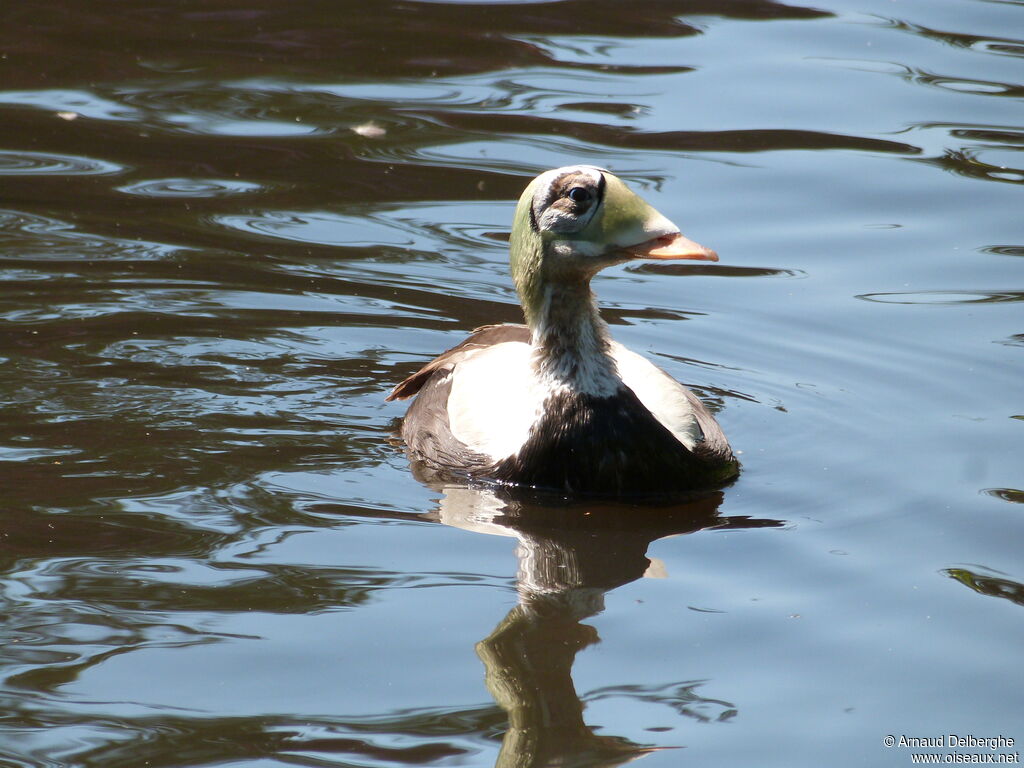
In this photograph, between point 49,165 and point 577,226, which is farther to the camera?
point 49,165

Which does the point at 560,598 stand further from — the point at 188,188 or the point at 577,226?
the point at 188,188

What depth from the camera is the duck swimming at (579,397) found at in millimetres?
6055

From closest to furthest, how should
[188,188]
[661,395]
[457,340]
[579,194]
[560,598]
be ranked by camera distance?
[560,598] < [579,194] < [661,395] < [457,340] < [188,188]

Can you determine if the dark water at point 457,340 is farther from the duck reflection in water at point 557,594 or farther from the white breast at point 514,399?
the white breast at point 514,399

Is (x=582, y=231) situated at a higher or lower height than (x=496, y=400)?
higher

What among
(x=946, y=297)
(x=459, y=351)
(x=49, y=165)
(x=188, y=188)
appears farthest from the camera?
(x=49, y=165)

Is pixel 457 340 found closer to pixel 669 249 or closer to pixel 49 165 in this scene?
pixel 669 249

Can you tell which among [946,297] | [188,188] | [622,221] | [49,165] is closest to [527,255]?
[622,221]

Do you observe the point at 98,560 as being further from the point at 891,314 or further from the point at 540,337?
the point at 891,314

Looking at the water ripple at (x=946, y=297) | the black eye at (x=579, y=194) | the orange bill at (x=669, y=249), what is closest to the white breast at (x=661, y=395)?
the orange bill at (x=669, y=249)

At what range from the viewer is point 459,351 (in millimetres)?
7129

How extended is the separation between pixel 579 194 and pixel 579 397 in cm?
81

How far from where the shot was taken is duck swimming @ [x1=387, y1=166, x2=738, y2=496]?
605 cm

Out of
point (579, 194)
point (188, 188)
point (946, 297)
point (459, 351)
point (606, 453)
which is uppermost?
point (579, 194)
